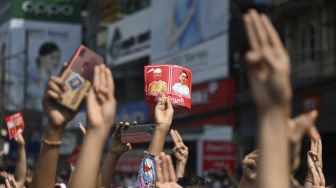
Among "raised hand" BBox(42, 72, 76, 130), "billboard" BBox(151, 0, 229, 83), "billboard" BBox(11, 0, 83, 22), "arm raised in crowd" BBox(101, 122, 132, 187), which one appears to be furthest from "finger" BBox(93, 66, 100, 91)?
"billboard" BBox(11, 0, 83, 22)

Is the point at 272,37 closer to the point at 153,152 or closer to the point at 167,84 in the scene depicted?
the point at 153,152

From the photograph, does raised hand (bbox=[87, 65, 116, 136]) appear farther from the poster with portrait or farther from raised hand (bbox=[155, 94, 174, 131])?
the poster with portrait

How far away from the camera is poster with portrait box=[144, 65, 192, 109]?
614 centimetres

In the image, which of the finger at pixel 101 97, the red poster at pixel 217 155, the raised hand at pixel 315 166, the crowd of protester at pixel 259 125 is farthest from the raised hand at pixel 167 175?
the red poster at pixel 217 155

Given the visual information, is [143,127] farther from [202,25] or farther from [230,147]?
[202,25]

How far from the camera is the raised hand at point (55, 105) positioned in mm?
3734

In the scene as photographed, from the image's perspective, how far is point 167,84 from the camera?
6188 millimetres

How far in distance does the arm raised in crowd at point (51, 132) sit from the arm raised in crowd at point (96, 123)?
132 mm

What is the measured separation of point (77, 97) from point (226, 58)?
26521 millimetres

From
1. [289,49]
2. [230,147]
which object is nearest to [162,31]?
[289,49]

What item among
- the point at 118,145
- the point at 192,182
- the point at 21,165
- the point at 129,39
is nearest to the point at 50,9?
the point at 129,39

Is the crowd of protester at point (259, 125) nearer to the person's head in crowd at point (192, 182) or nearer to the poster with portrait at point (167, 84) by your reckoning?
the person's head in crowd at point (192, 182)

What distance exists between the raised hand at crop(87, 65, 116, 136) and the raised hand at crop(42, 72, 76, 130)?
0.43 feet

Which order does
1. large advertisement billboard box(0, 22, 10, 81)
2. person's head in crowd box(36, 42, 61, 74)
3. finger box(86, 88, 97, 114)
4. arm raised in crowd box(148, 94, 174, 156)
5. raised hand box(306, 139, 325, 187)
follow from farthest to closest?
large advertisement billboard box(0, 22, 10, 81) → person's head in crowd box(36, 42, 61, 74) → raised hand box(306, 139, 325, 187) → arm raised in crowd box(148, 94, 174, 156) → finger box(86, 88, 97, 114)
